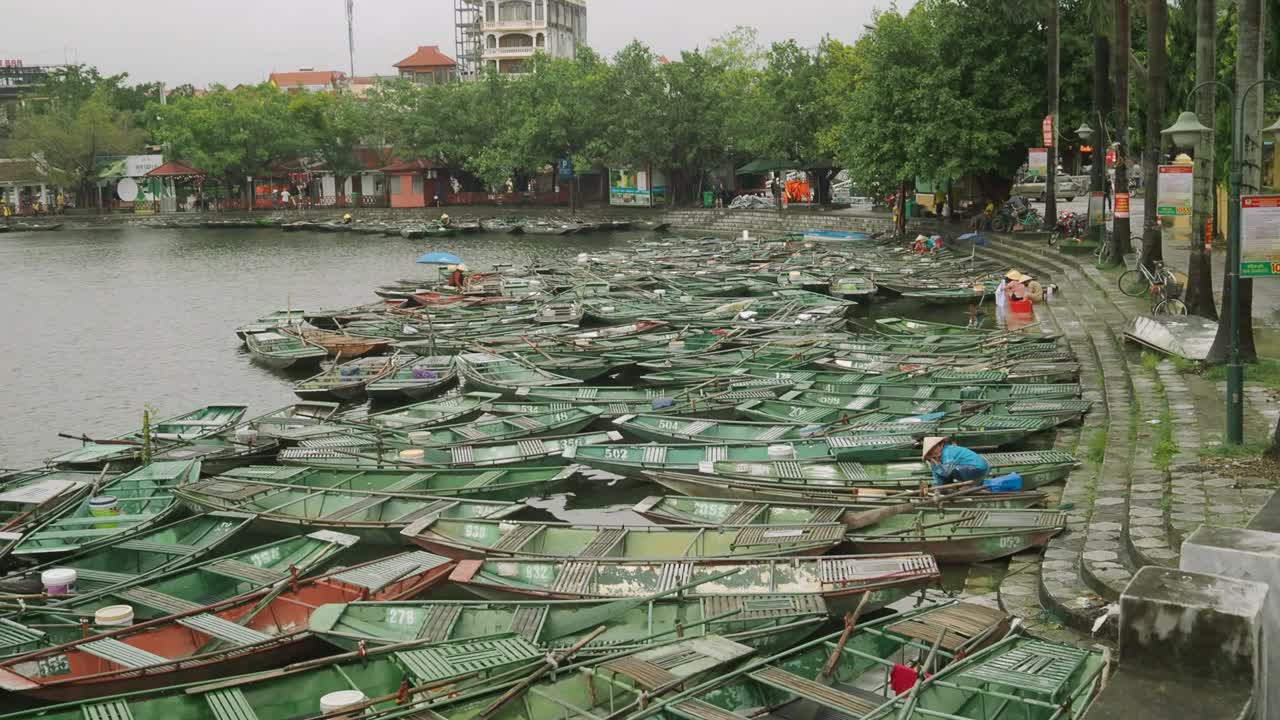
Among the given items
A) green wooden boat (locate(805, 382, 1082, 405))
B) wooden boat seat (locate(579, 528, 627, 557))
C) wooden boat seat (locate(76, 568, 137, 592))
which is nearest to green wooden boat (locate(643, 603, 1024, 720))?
wooden boat seat (locate(579, 528, 627, 557))

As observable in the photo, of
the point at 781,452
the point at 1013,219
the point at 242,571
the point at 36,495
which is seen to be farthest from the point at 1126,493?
the point at 1013,219

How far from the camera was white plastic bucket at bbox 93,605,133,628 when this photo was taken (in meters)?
10.4

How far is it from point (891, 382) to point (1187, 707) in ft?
44.4

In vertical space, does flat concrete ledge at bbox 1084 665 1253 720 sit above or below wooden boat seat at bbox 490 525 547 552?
above

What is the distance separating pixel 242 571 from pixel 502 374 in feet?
33.2

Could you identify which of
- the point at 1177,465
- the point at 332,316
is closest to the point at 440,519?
the point at 1177,465

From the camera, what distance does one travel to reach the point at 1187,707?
17.0 ft

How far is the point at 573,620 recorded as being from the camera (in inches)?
403

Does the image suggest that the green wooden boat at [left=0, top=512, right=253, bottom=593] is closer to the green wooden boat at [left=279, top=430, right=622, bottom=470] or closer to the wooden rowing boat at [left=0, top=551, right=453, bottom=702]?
the wooden rowing boat at [left=0, top=551, right=453, bottom=702]

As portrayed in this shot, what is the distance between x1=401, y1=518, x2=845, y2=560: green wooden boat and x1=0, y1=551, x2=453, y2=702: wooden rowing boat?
2.17 ft

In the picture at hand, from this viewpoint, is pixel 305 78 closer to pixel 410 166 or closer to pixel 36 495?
pixel 410 166

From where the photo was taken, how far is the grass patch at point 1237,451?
36.5 feet

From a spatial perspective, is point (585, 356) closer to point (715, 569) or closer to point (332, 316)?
point (332, 316)

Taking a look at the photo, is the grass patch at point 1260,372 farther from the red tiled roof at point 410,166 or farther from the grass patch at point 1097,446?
the red tiled roof at point 410,166
